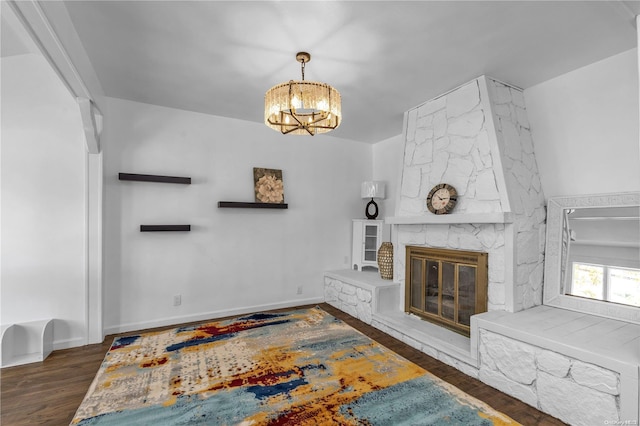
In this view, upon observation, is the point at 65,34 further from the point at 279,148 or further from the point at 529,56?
the point at 529,56

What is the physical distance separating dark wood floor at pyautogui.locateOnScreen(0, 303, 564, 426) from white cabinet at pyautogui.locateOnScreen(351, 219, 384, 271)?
5.60 ft

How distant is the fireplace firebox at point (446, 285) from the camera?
2.84 m

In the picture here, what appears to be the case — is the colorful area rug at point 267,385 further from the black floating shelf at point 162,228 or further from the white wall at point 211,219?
the black floating shelf at point 162,228

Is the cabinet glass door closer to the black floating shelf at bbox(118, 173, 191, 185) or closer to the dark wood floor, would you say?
the dark wood floor

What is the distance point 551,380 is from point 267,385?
196 centimetres

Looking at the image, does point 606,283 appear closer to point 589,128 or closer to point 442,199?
point 589,128

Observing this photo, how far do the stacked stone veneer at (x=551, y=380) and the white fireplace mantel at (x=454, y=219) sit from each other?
0.94 m

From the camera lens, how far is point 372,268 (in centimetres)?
480

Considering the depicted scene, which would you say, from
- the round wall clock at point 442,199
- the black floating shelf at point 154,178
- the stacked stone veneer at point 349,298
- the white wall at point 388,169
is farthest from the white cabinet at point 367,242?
the black floating shelf at point 154,178

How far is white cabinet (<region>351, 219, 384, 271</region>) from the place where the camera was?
4.65 meters

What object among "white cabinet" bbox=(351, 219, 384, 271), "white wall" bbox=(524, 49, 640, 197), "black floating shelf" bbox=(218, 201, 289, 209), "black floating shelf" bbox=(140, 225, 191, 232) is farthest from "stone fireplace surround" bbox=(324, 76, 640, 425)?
"black floating shelf" bbox=(140, 225, 191, 232)

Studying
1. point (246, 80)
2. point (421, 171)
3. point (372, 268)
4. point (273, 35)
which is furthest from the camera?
point (372, 268)

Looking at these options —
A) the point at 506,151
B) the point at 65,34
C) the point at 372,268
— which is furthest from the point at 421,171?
the point at 65,34

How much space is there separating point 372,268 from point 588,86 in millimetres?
3311
